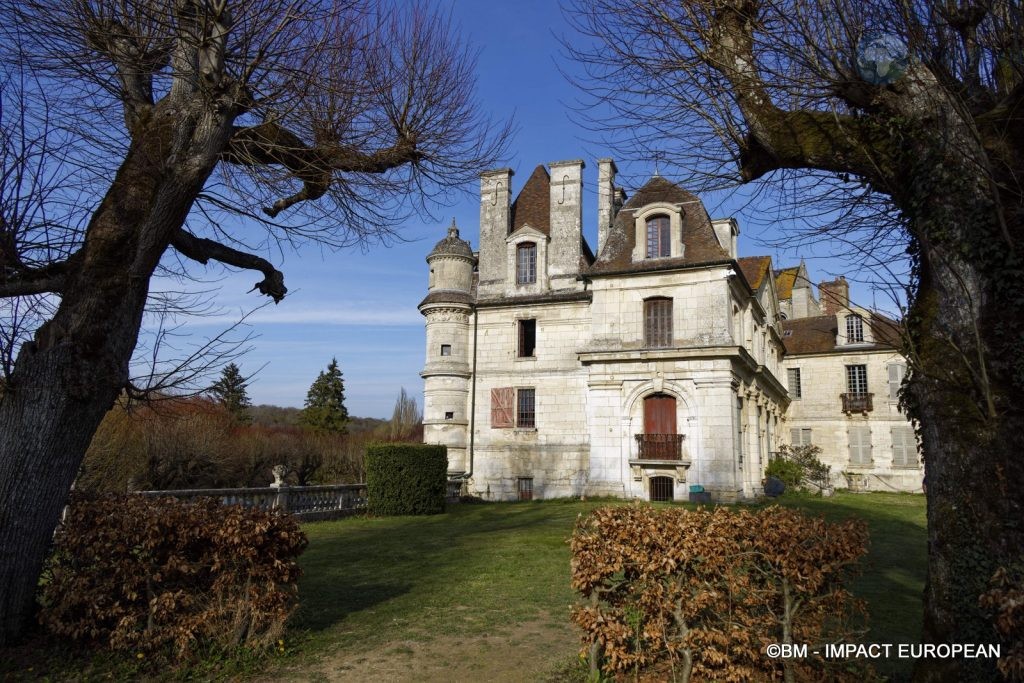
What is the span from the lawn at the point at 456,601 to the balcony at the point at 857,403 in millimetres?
17779

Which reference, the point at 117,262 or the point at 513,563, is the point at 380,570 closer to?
the point at 513,563

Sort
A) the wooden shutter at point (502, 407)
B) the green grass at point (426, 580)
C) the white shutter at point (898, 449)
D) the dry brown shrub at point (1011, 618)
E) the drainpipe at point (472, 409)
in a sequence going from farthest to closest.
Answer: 1. the white shutter at point (898, 449)
2. the drainpipe at point (472, 409)
3. the wooden shutter at point (502, 407)
4. the green grass at point (426, 580)
5. the dry brown shrub at point (1011, 618)

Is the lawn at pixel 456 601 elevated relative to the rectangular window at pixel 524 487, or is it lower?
lower

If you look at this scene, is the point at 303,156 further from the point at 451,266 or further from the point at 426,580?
the point at 451,266

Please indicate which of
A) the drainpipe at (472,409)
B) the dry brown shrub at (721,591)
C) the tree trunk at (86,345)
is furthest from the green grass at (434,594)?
the drainpipe at (472,409)

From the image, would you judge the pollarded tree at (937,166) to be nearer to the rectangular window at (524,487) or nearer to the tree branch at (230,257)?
the tree branch at (230,257)

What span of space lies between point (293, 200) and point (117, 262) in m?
1.89

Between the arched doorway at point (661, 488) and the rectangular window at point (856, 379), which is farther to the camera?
the rectangular window at point (856, 379)

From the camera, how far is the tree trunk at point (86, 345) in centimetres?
534

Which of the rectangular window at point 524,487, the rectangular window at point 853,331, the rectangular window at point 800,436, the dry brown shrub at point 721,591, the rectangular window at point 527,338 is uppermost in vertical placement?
the rectangular window at point 853,331

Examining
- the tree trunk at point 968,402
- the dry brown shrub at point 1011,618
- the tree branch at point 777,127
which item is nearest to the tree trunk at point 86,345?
the tree branch at point 777,127

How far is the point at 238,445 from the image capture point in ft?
81.1

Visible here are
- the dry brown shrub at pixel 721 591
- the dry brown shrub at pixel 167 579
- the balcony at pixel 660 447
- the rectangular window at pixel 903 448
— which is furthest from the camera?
the rectangular window at pixel 903 448

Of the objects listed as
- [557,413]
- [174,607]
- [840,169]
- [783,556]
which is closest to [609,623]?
[783,556]
